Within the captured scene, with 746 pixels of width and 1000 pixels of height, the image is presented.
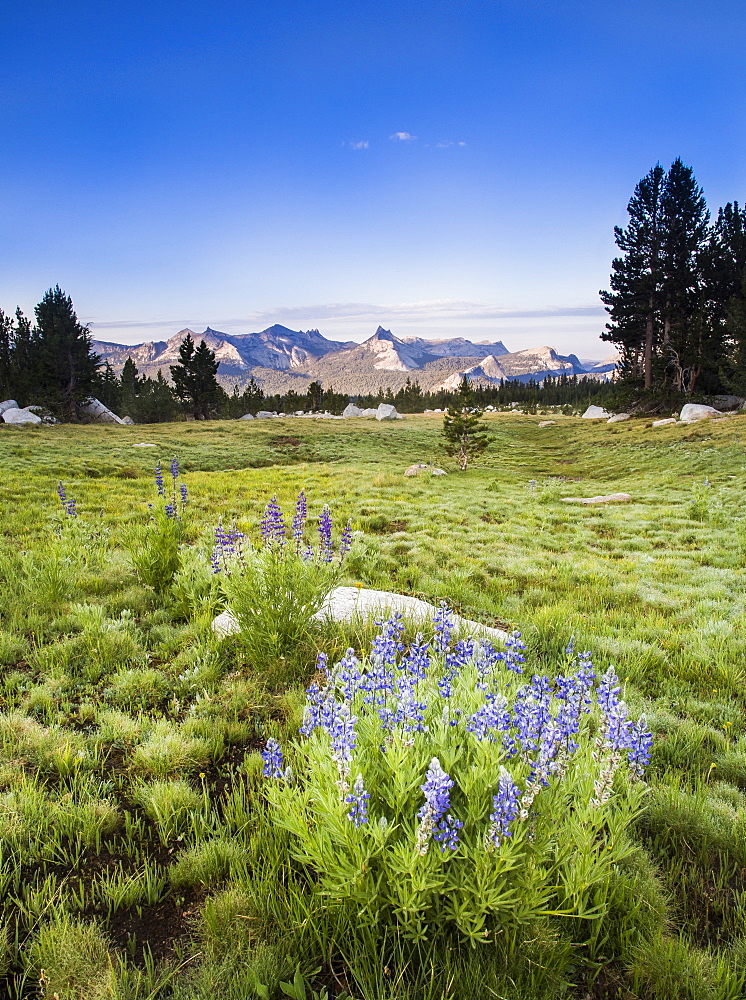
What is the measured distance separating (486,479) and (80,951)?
25937 millimetres

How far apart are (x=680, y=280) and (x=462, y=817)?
193 feet

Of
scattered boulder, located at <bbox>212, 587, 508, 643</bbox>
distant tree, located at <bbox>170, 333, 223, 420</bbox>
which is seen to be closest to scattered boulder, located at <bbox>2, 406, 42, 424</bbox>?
distant tree, located at <bbox>170, 333, 223, 420</bbox>

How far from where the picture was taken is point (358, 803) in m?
2.10

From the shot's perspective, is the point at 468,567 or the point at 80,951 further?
the point at 468,567

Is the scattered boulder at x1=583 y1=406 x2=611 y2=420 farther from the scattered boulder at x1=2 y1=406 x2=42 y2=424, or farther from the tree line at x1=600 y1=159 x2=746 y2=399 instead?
the scattered boulder at x1=2 y1=406 x2=42 y2=424

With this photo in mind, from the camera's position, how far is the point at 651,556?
1076 cm

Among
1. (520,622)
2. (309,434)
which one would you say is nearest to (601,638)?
(520,622)

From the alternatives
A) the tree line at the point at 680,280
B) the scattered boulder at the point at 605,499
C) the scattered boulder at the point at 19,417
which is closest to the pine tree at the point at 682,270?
the tree line at the point at 680,280

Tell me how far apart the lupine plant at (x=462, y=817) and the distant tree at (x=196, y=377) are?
208ft

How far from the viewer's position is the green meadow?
7.17 ft

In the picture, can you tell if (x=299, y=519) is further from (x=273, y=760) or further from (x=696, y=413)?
(x=696, y=413)

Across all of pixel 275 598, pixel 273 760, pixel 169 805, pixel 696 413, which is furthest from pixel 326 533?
pixel 696 413

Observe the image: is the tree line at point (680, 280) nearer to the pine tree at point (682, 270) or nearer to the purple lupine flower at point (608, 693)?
the pine tree at point (682, 270)

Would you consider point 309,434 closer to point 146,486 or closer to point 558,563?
point 146,486
